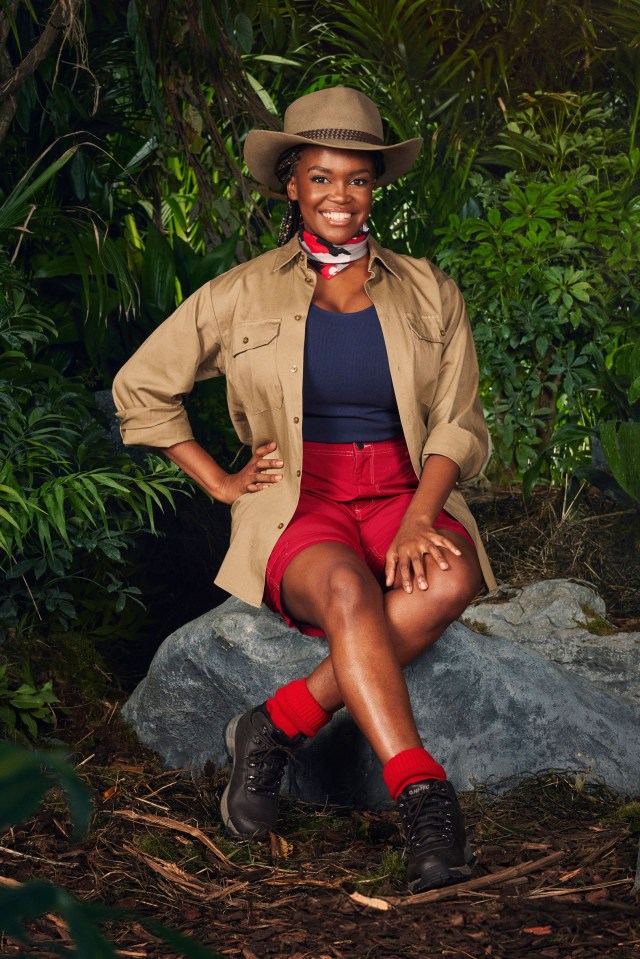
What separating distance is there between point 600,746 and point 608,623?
93 centimetres

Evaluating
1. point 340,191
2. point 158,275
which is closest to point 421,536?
point 340,191

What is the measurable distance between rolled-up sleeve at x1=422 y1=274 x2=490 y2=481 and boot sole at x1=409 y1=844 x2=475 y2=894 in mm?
973

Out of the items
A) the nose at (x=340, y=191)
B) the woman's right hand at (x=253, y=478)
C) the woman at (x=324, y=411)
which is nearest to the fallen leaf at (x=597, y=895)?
the woman at (x=324, y=411)

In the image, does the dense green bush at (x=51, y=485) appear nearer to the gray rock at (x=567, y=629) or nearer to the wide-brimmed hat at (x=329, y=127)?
the wide-brimmed hat at (x=329, y=127)

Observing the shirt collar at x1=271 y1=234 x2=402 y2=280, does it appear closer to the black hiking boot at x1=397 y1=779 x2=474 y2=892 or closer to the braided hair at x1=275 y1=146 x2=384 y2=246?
the braided hair at x1=275 y1=146 x2=384 y2=246

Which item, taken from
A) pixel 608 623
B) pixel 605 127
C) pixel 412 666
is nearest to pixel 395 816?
pixel 412 666

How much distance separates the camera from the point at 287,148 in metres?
2.70

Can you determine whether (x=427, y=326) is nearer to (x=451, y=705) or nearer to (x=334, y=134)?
(x=334, y=134)

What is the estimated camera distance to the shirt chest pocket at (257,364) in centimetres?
266

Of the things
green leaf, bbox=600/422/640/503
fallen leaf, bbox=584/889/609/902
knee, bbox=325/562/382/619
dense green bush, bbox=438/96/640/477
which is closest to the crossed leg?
knee, bbox=325/562/382/619

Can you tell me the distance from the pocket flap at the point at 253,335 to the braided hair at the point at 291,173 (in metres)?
0.29

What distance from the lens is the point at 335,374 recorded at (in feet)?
8.73

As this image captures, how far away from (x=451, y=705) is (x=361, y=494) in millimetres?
568

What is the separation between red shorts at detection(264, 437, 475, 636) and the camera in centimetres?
262
